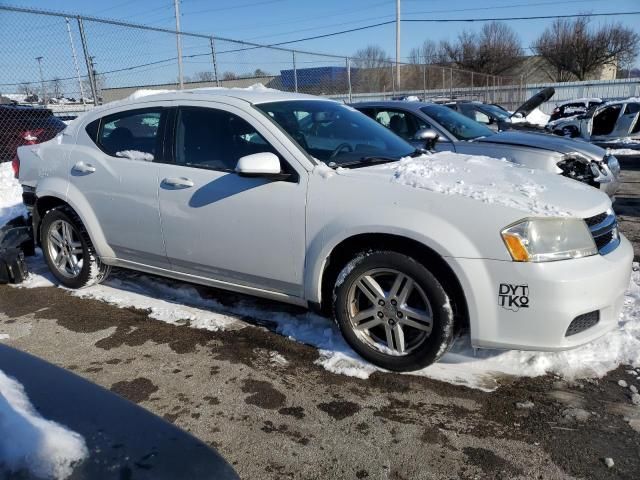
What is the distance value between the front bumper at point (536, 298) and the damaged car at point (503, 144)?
3.10 metres

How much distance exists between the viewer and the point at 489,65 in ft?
170

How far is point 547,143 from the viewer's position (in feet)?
21.0

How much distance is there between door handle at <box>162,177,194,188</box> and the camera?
3580 millimetres

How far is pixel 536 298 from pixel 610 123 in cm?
1567

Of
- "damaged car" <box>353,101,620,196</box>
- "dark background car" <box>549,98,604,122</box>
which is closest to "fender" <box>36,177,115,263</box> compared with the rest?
"damaged car" <box>353,101,620,196</box>

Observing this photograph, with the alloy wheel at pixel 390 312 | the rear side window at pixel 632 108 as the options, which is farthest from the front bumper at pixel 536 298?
the rear side window at pixel 632 108

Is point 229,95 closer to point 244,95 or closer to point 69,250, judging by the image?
point 244,95

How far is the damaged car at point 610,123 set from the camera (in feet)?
49.4

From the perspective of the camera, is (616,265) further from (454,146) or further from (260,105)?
(454,146)

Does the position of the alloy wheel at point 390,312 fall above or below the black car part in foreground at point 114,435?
below

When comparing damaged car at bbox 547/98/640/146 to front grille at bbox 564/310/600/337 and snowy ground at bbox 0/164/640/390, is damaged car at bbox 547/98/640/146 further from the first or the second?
front grille at bbox 564/310/600/337

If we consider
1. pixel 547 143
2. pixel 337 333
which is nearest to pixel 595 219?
pixel 337 333

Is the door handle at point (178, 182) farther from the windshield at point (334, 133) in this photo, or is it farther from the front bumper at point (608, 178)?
the front bumper at point (608, 178)

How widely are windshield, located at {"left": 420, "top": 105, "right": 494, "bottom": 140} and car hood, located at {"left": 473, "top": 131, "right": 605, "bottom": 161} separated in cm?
27
